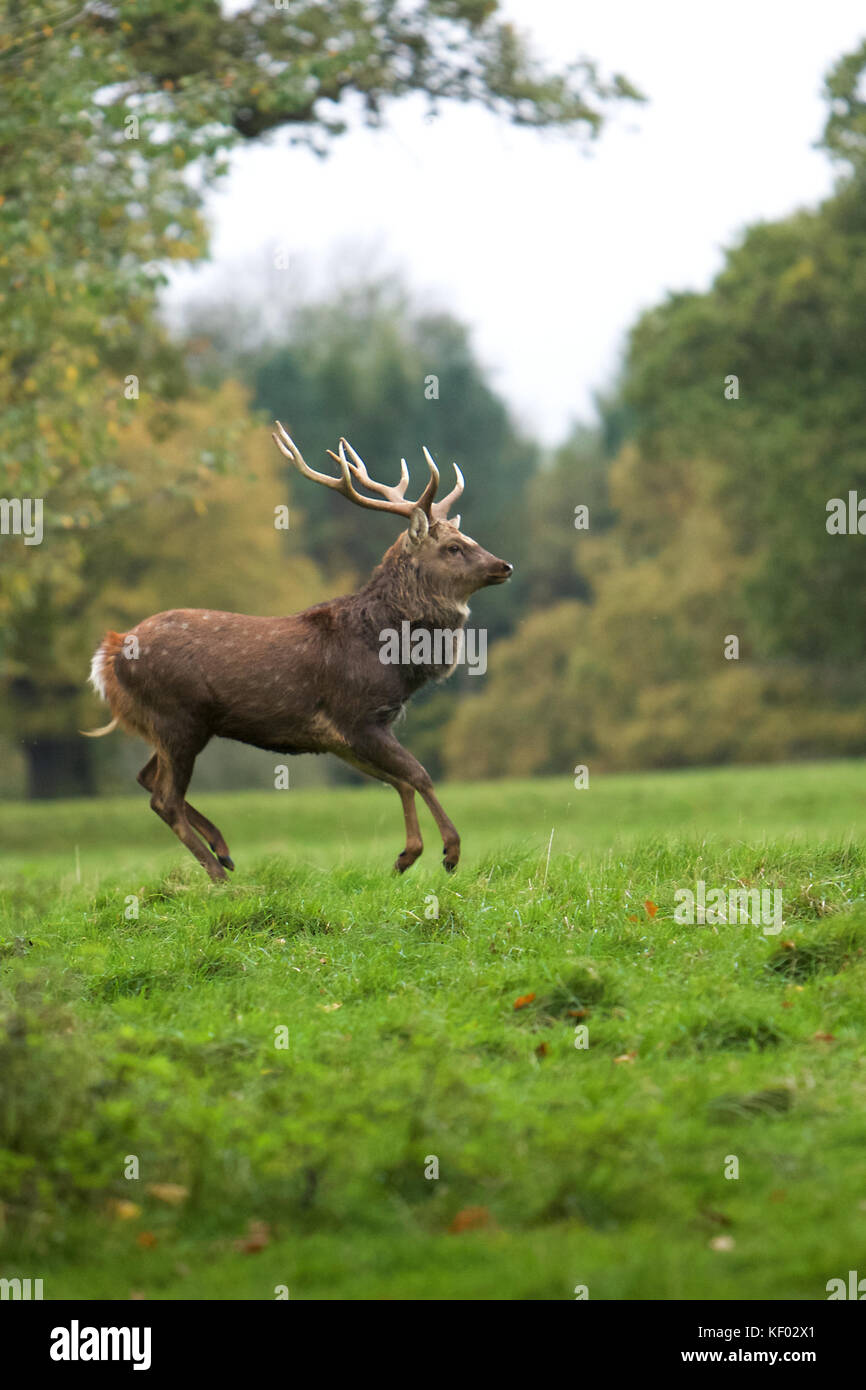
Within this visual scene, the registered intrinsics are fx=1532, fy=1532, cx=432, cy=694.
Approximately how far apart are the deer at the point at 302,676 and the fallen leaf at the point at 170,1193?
4208 millimetres

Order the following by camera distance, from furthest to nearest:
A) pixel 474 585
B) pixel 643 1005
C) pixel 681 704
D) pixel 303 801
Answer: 1. pixel 681 704
2. pixel 303 801
3. pixel 474 585
4. pixel 643 1005

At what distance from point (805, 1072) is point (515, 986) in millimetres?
1546

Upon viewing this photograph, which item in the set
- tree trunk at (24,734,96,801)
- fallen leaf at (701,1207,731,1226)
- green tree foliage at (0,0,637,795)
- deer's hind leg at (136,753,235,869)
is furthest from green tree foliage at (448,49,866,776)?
fallen leaf at (701,1207,731,1226)

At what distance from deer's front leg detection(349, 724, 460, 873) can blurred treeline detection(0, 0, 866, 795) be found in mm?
4655

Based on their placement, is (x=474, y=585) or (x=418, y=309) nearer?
Result: (x=474, y=585)

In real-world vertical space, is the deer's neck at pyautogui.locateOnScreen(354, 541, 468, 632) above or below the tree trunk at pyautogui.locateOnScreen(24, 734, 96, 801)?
below

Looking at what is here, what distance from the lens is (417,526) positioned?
9.95 meters

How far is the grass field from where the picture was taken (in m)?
4.84

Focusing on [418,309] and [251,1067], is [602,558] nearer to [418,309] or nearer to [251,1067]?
[418,309]

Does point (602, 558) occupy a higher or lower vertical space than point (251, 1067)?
higher

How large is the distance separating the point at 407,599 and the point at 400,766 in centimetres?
116

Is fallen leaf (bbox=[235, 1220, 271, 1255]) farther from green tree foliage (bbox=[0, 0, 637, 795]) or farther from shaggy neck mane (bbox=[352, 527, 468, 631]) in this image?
green tree foliage (bbox=[0, 0, 637, 795])
